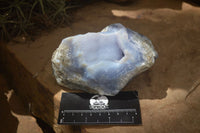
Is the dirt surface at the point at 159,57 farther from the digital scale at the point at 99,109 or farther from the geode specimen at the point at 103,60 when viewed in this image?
the geode specimen at the point at 103,60

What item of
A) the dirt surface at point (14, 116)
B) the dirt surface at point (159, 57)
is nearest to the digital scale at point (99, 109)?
the dirt surface at point (159, 57)

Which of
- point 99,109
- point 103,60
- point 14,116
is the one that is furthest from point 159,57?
point 14,116

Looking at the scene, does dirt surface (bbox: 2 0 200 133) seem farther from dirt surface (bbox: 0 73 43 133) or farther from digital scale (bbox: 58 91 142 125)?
dirt surface (bbox: 0 73 43 133)

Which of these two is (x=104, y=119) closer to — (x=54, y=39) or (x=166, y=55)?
(x=166, y=55)

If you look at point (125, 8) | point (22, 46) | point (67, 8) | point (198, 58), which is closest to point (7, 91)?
point (22, 46)

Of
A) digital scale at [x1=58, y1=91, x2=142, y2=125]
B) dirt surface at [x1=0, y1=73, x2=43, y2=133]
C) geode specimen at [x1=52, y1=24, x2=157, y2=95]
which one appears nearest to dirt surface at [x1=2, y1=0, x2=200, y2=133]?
digital scale at [x1=58, y1=91, x2=142, y2=125]
